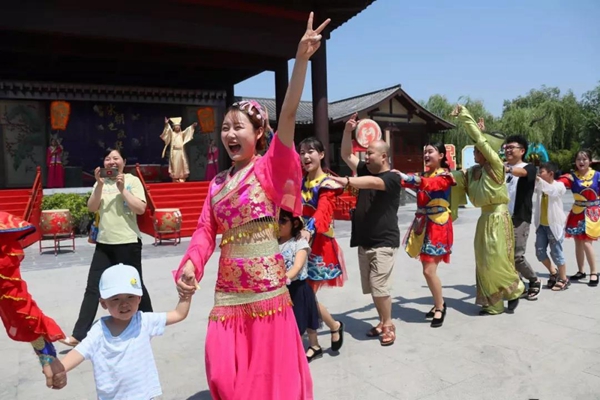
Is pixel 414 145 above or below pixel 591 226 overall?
above

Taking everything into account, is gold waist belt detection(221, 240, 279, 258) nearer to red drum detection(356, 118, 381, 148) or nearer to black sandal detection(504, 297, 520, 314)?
black sandal detection(504, 297, 520, 314)

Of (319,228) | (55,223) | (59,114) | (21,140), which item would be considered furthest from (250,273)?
(21,140)

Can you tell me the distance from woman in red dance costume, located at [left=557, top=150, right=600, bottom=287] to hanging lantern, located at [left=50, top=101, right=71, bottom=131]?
14.6 metres

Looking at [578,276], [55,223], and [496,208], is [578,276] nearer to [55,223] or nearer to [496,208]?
[496,208]

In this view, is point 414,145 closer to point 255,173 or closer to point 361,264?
point 361,264

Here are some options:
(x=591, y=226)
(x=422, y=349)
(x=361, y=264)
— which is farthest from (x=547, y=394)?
(x=591, y=226)

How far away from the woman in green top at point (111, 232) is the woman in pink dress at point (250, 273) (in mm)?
1694

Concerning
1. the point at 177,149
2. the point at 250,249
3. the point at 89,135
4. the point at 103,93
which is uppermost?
the point at 103,93

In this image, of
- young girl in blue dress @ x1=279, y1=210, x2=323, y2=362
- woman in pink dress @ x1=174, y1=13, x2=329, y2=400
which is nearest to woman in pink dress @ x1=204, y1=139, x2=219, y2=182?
young girl in blue dress @ x1=279, y1=210, x2=323, y2=362

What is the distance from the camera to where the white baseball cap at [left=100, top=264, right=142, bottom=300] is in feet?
6.68

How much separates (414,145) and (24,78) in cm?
1583

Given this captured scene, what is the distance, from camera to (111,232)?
12.3ft

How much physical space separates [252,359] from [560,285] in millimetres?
4499

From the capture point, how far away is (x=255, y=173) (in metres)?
2.22
